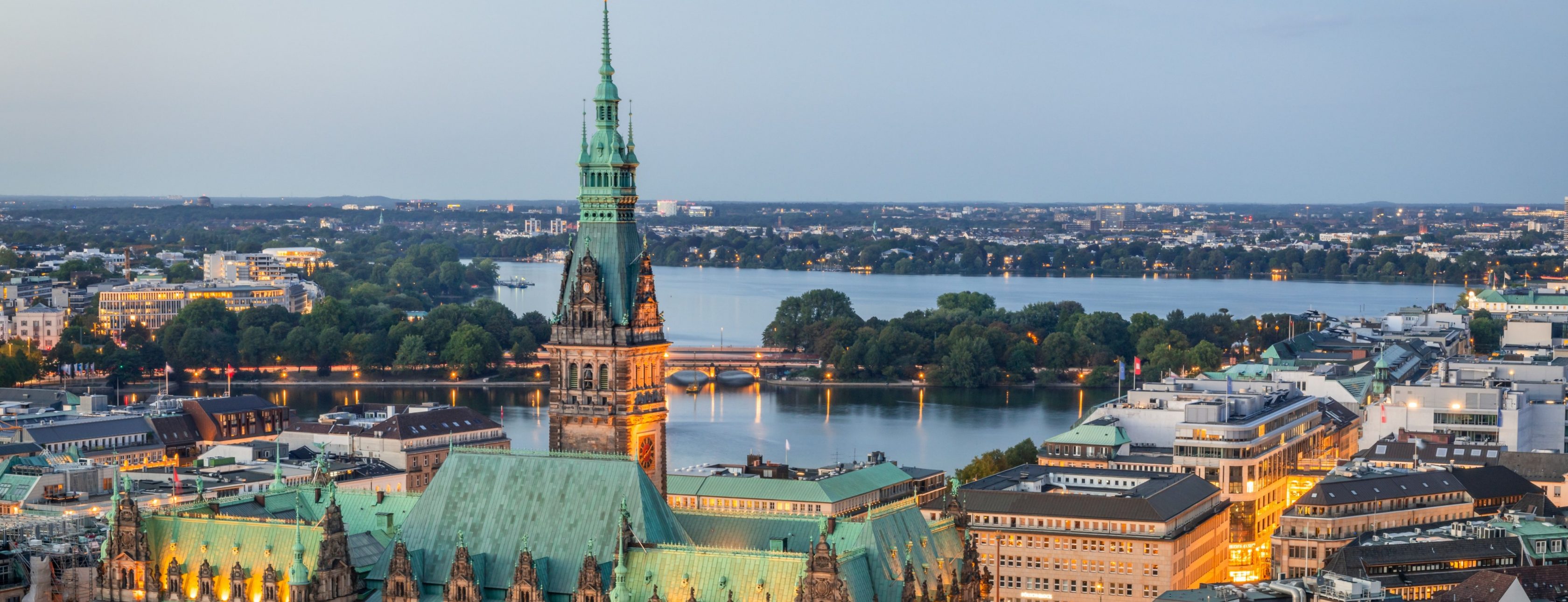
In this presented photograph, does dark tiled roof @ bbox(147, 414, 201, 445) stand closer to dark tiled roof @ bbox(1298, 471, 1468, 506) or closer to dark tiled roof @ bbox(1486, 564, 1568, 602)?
dark tiled roof @ bbox(1298, 471, 1468, 506)

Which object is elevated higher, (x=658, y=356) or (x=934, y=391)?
(x=658, y=356)

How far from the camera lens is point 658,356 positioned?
56656mm

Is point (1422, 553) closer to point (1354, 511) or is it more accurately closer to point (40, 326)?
point (1354, 511)

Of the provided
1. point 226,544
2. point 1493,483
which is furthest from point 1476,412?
point 226,544

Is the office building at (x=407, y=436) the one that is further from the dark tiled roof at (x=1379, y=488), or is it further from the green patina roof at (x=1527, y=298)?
the green patina roof at (x=1527, y=298)

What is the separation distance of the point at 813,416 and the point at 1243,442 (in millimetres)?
44137

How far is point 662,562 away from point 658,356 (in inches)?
453

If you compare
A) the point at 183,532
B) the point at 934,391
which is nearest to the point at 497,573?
the point at 183,532

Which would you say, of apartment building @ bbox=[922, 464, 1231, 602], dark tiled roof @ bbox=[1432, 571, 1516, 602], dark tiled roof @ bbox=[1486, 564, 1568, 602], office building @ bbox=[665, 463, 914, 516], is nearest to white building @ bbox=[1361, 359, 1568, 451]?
apartment building @ bbox=[922, 464, 1231, 602]

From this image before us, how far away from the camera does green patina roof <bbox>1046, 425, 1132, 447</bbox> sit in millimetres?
93312

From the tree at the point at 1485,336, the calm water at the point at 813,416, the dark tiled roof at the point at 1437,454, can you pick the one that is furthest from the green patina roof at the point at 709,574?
the tree at the point at 1485,336

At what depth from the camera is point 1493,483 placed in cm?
8281

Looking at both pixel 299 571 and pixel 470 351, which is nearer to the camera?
pixel 299 571

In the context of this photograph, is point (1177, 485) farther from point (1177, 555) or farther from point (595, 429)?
point (595, 429)
